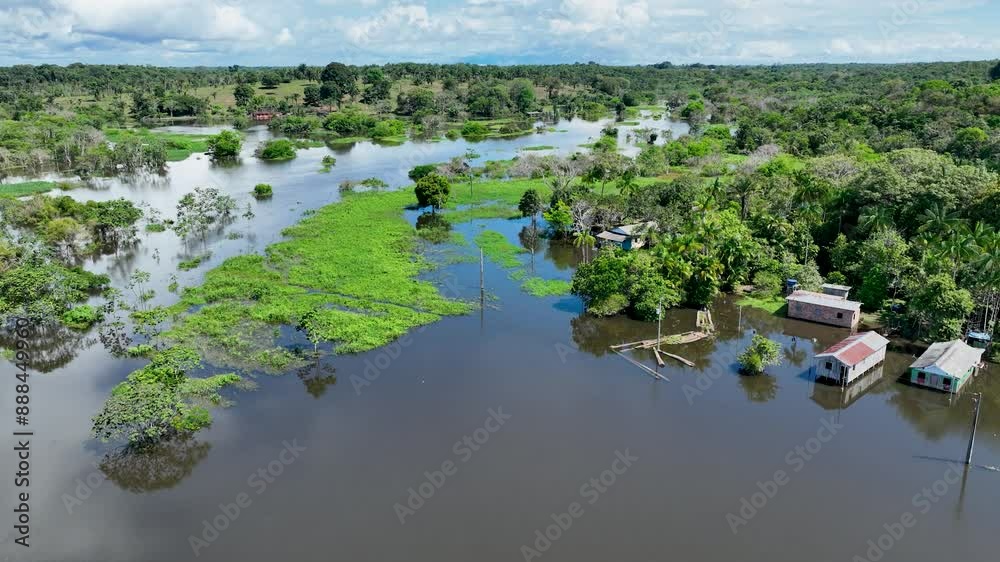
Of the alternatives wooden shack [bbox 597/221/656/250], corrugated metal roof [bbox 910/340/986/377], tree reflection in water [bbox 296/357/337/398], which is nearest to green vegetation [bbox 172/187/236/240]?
tree reflection in water [bbox 296/357/337/398]

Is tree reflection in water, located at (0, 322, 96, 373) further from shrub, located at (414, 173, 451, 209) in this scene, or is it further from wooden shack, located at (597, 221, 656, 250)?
wooden shack, located at (597, 221, 656, 250)

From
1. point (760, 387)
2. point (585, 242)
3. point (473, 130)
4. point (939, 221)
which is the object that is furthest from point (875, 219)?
point (473, 130)

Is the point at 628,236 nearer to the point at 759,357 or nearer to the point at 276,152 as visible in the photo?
the point at 759,357

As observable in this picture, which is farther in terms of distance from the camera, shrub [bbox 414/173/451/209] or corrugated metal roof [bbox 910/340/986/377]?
shrub [bbox 414/173/451/209]

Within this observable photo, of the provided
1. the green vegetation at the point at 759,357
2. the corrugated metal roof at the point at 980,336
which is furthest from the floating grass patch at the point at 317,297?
the corrugated metal roof at the point at 980,336

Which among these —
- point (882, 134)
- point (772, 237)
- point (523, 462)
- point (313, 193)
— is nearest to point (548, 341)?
point (523, 462)
